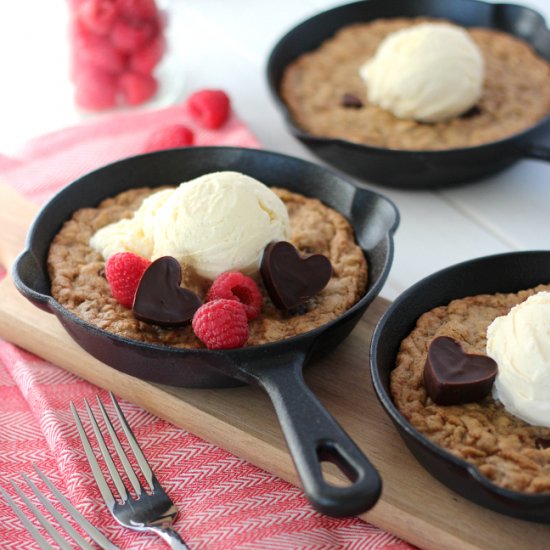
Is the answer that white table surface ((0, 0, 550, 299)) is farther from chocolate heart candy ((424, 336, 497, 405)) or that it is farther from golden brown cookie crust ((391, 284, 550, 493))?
chocolate heart candy ((424, 336, 497, 405))

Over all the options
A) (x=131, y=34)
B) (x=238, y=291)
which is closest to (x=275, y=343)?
(x=238, y=291)

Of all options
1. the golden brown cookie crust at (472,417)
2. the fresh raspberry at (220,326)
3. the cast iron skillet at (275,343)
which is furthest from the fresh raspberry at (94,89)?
the golden brown cookie crust at (472,417)

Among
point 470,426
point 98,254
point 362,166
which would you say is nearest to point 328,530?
point 470,426

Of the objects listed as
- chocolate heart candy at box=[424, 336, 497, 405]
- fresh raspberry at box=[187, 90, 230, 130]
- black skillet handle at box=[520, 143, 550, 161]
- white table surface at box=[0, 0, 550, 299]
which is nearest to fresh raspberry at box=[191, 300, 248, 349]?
chocolate heart candy at box=[424, 336, 497, 405]

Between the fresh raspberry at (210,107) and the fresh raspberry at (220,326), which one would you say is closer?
the fresh raspberry at (220,326)

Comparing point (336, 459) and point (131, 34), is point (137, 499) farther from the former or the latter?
point (131, 34)

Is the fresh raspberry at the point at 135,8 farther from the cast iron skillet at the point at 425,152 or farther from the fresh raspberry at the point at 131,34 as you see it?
the cast iron skillet at the point at 425,152

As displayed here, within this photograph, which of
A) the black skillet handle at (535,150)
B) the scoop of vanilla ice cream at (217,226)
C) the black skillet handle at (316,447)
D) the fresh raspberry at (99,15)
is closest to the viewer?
the black skillet handle at (316,447)
